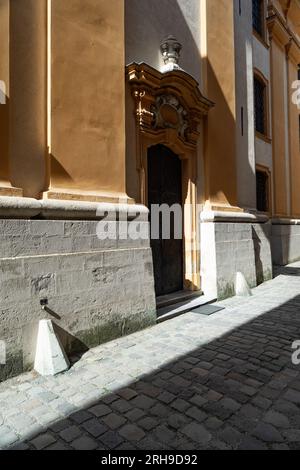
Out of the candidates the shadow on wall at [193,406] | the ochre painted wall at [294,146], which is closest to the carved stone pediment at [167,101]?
the shadow on wall at [193,406]

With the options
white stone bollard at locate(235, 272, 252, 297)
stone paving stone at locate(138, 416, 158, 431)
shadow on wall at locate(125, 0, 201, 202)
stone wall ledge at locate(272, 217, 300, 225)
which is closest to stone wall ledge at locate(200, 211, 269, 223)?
white stone bollard at locate(235, 272, 252, 297)

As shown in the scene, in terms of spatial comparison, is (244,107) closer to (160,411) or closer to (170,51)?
(170,51)

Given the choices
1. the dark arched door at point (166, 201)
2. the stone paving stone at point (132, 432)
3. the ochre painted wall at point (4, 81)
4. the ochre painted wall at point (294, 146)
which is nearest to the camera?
the stone paving stone at point (132, 432)

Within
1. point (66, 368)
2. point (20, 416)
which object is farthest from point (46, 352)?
point (20, 416)

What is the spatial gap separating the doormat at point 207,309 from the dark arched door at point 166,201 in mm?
747

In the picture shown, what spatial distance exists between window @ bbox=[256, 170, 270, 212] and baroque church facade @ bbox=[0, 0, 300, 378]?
2853 millimetres

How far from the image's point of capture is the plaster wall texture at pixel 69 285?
356cm

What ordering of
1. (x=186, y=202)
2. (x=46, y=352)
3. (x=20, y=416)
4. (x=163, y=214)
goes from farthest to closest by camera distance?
(x=186, y=202)
(x=163, y=214)
(x=46, y=352)
(x=20, y=416)

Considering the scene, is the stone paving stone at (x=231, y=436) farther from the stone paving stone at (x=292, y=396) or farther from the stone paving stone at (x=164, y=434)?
the stone paving stone at (x=292, y=396)

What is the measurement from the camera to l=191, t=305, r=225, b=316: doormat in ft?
19.6

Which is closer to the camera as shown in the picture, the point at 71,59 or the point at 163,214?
the point at 71,59
